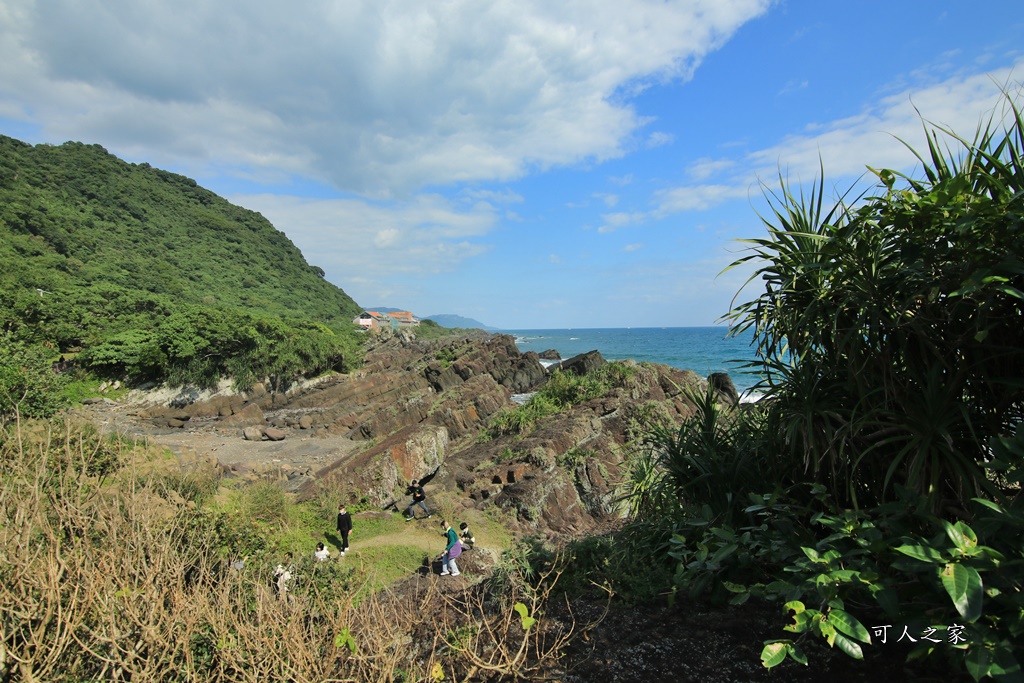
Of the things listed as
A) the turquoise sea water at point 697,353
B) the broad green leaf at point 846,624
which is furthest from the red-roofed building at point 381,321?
the broad green leaf at point 846,624

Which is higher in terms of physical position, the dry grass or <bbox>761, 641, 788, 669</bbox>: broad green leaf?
<bbox>761, 641, 788, 669</bbox>: broad green leaf

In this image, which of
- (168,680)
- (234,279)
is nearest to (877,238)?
(168,680)

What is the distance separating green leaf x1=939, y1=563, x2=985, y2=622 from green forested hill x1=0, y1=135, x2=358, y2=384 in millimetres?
34737

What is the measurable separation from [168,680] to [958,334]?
5599mm

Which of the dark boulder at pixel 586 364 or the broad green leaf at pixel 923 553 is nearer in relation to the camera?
the broad green leaf at pixel 923 553

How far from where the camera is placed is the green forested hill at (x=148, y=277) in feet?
101

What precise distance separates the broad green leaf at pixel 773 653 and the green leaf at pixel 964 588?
587 mm

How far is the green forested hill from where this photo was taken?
3073 cm

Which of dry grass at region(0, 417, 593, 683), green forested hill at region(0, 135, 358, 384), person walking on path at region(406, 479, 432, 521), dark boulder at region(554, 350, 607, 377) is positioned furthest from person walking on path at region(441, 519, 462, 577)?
green forested hill at region(0, 135, 358, 384)

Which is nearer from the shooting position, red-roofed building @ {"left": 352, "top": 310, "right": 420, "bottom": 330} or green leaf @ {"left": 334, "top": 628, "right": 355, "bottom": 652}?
green leaf @ {"left": 334, "top": 628, "right": 355, "bottom": 652}

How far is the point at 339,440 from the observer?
75.5 ft

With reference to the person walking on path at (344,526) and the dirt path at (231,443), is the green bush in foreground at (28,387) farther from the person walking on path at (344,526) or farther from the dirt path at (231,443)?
the person walking on path at (344,526)

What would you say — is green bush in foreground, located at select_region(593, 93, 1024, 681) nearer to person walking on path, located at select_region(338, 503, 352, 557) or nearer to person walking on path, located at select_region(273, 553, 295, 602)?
person walking on path, located at select_region(273, 553, 295, 602)

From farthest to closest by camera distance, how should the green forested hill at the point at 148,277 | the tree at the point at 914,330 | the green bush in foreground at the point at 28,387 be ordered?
1. the green forested hill at the point at 148,277
2. the green bush in foreground at the point at 28,387
3. the tree at the point at 914,330
